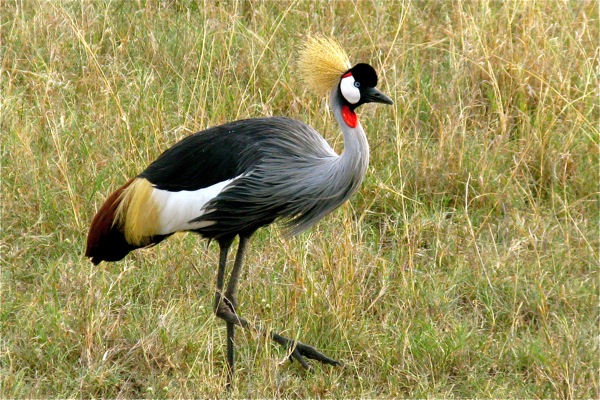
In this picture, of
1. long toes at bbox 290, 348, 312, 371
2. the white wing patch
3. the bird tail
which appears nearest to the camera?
long toes at bbox 290, 348, 312, 371

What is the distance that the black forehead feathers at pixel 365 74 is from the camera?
3.47 m

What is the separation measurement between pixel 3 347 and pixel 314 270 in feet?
3.56

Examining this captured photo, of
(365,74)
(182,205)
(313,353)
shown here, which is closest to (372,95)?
(365,74)

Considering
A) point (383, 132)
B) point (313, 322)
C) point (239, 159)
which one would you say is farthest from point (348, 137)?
point (383, 132)

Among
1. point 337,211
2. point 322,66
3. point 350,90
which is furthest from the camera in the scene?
point 337,211

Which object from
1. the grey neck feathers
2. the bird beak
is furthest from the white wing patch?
the bird beak

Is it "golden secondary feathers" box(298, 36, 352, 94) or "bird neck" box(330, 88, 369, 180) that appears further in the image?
"golden secondary feathers" box(298, 36, 352, 94)

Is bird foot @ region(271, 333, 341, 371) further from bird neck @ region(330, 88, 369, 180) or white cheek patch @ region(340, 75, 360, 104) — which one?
white cheek patch @ region(340, 75, 360, 104)

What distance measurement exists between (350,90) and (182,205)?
68cm

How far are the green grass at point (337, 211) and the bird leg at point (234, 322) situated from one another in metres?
0.06

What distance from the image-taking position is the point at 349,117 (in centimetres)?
348

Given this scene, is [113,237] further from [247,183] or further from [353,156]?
[353,156]

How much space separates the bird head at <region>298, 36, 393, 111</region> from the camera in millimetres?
3486

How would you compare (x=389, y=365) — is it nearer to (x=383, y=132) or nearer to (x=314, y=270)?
(x=314, y=270)
